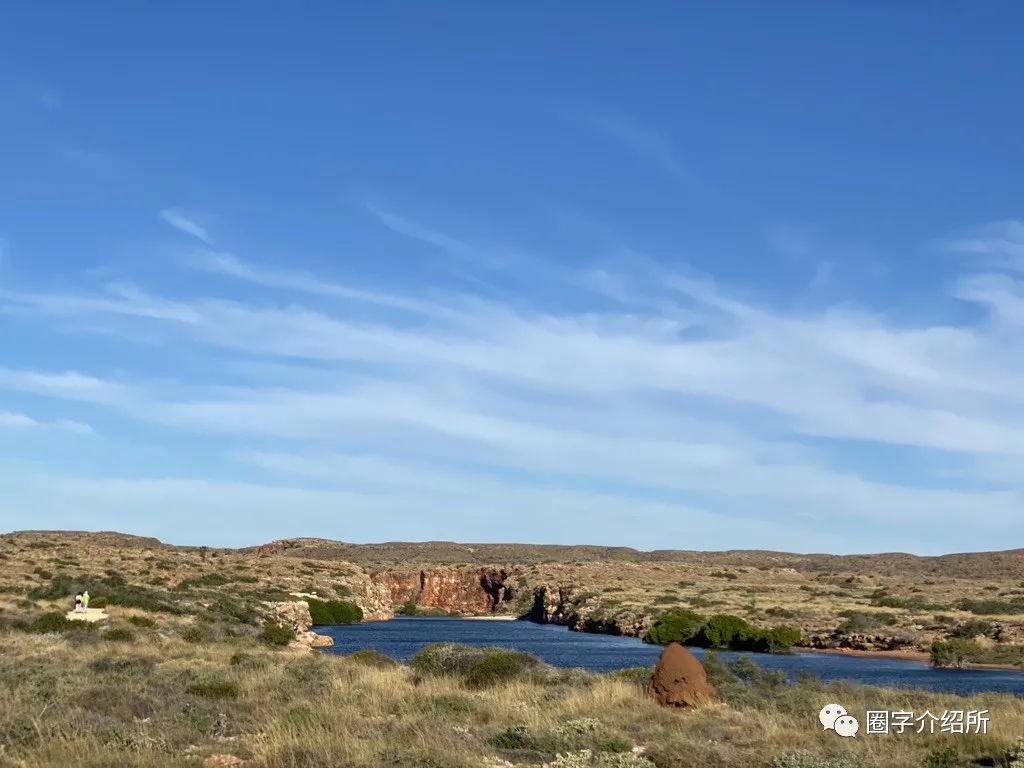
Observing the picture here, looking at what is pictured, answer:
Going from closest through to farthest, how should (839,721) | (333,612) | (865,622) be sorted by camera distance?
(839,721) < (865,622) < (333,612)

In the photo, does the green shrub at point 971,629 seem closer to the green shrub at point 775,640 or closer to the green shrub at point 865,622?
the green shrub at point 865,622

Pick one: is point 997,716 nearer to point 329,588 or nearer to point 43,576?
point 43,576

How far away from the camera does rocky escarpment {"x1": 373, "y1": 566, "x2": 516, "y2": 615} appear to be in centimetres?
10075

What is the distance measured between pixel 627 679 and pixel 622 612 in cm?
4315

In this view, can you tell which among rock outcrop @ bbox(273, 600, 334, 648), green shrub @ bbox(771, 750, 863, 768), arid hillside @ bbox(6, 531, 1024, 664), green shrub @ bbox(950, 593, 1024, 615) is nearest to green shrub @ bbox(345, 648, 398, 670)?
green shrub @ bbox(771, 750, 863, 768)

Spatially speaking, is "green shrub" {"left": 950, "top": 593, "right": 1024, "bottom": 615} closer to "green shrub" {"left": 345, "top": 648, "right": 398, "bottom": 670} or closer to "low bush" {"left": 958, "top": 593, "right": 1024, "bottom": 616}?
"low bush" {"left": 958, "top": 593, "right": 1024, "bottom": 616}

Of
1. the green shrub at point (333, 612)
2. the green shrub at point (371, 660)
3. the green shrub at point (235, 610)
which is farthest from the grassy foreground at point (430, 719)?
the green shrub at point (333, 612)

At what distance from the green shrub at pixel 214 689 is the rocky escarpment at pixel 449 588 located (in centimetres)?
8271

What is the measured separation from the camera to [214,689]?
56.4 feet

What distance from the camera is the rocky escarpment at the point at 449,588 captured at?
100750 millimetres

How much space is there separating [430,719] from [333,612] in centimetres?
5827

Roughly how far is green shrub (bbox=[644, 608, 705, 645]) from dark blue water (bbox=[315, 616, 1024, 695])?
1.15 meters

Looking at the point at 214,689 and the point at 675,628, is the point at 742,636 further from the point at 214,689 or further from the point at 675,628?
the point at 214,689

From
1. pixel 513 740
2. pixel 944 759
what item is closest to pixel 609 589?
pixel 513 740
